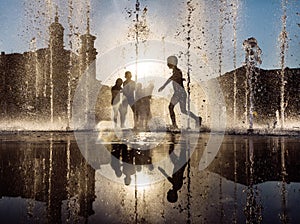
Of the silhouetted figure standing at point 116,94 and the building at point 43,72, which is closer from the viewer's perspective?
the silhouetted figure standing at point 116,94

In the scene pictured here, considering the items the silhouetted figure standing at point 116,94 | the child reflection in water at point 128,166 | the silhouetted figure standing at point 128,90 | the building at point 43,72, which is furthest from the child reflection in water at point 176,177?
the building at point 43,72

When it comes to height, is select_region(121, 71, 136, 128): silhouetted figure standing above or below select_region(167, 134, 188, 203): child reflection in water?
above

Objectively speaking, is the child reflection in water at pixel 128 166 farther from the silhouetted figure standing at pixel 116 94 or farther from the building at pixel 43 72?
the building at pixel 43 72

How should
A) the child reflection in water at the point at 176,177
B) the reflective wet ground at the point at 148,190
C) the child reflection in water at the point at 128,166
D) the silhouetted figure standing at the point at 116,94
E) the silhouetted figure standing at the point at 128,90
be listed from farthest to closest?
1. the silhouetted figure standing at the point at 116,94
2. the silhouetted figure standing at the point at 128,90
3. the child reflection in water at the point at 128,166
4. the child reflection in water at the point at 176,177
5. the reflective wet ground at the point at 148,190

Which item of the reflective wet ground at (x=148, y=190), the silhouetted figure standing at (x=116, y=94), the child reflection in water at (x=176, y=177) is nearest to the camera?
the reflective wet ground at (x=148, y=190)

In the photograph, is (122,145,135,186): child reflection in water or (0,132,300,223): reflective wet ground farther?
(122,145,135,186): child reflection in water

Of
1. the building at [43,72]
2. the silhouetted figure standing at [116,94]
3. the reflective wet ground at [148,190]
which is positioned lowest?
the reflective wet ground at [148,190]

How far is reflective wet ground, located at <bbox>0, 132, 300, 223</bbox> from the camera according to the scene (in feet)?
8.42

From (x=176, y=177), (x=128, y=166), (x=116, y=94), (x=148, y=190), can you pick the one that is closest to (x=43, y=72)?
(x=116, y=94)

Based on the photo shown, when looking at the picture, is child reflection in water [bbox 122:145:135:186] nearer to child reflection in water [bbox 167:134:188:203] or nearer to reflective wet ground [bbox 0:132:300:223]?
reflective wet ground [bbox 0:132:300:223]

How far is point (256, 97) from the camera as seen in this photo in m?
44.9

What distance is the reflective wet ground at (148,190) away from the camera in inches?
101

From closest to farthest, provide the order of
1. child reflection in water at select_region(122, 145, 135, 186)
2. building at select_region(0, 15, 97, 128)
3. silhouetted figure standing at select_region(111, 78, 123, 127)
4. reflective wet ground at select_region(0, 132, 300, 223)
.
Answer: reflective wet ground at select_region(0, 132, 300, 223) < child reflection in water at select_region(122, 145, 135, 186) < silhouetted figure standing at select_region(111, 78, 123, 127) < building at select_region(0, 15, 97, 128)

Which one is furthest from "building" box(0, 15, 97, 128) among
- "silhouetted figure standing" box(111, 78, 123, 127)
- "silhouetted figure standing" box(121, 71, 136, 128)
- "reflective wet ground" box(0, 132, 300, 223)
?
"reflective wet ground" box(0, 132, 300, 223)
